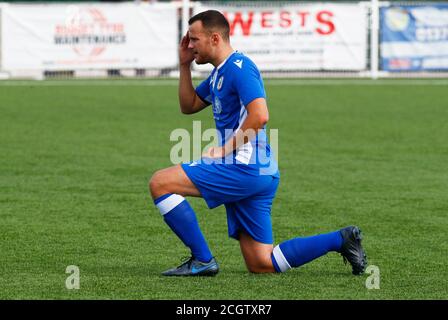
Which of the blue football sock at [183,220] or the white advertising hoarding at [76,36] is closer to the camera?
the blue football sock at [183,220]

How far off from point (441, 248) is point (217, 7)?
18115 mm

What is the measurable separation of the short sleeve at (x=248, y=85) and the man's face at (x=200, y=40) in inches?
11.5

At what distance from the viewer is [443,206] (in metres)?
10.8

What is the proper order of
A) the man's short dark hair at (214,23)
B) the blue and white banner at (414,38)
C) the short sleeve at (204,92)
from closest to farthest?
the man's short dark hair at (214,23) → the short sleeve at (204,92) → the blue and white banner at (414,38)

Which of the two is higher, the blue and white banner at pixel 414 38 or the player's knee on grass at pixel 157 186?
the blue and white banner at pixel 414 38

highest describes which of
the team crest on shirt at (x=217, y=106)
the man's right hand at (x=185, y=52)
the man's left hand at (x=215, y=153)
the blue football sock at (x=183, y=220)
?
the man's right hand at (x=185, y=52)

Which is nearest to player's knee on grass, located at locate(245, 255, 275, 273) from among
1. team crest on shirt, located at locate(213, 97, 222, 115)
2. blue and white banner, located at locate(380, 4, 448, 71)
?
team crest on shirt, located at locate(213, 97, 222, 115)

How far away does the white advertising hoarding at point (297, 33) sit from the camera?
84.4ft

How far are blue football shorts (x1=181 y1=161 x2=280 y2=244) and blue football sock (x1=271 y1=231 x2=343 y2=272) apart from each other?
0.75 ft

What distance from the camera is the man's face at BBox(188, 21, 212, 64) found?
746 centimetres

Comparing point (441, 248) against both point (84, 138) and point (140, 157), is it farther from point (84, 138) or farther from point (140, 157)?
point (84, 138)

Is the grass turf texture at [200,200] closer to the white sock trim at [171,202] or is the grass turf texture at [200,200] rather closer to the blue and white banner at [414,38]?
the white sock trim at [171,202]

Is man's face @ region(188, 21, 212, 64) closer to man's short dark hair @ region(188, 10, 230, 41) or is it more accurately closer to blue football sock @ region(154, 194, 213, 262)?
man's short dark hair @ region(188, 10, 230, 41)

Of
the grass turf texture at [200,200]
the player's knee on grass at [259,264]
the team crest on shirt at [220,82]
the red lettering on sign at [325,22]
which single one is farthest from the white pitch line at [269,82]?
the team crest on shirt at [220,82]
